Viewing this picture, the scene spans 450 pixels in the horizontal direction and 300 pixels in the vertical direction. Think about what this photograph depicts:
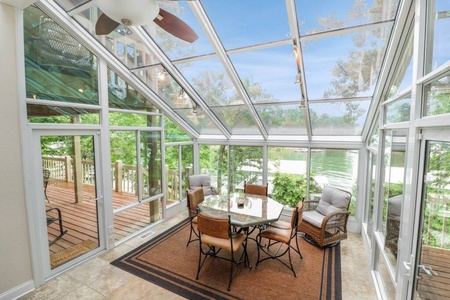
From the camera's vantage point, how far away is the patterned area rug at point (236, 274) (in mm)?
2787

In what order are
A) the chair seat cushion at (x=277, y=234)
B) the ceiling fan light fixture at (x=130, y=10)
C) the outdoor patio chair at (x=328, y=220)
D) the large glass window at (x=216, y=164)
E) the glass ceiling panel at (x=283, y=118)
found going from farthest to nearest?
the large glass window at (x=216, y=164), the glass ceiling panel at (x=283, y=118), the outdoor patio chair at (x=328, y=220), the chair seat cushion at (x=277, y=234), the ceiling fan light fixture at (x=130, y=10)

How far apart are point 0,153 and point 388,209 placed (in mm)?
4692

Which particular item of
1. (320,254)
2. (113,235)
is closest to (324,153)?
(320,254)

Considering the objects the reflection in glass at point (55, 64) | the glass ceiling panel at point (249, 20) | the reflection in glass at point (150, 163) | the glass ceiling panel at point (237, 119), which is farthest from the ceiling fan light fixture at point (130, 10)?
the reflection in glass at point (150, 163)

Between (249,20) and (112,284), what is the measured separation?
3822 millimetres

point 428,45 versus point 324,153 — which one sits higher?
point 428,45

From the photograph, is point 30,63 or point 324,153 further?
point 324,153

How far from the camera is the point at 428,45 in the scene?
1.73m

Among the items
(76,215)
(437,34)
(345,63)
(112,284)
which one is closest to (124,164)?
(76,215)

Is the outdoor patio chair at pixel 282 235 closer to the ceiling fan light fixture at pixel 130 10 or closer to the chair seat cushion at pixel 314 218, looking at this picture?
the chair seat cushion at pixel 314 218

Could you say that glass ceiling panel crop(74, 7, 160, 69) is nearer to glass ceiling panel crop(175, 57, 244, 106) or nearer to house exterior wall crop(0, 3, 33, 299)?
glass ceiling panel crop(175, 57, 244, 106)

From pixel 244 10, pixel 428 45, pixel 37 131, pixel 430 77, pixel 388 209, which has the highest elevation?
pixel 244 10

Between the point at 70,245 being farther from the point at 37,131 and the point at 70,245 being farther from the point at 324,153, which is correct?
the point at 324,153

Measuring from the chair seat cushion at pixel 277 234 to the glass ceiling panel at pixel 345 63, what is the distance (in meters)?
2.35
